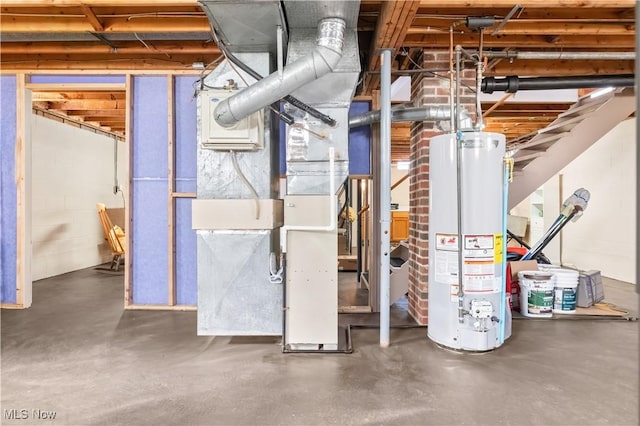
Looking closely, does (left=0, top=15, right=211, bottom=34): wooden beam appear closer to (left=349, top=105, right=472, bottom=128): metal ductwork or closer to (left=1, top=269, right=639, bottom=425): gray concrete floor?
(left=349, top=105, right=472, bottom=128): metal ductwork

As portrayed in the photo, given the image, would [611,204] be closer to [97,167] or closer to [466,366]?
[466,366]

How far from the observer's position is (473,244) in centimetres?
254

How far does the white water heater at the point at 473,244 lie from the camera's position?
2.54m

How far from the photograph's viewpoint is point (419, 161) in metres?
3.24

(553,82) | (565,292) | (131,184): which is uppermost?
(553,82)

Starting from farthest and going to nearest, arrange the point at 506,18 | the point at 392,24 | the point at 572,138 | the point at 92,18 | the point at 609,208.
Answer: the point at 609,208, the point at 572,138, the point at 92,18, the point at 506,18, the point at 392,24

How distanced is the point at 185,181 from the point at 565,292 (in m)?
4.02

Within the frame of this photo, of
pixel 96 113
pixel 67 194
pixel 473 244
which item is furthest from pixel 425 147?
pixel 67 194

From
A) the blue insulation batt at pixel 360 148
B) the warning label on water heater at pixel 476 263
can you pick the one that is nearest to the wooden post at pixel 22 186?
the blue insulation batt at pixel 360 148

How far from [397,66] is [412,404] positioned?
3125 mm

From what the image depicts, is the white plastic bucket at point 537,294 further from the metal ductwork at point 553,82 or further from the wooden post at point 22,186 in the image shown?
the wooden post at point 22,186

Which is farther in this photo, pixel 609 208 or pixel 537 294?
pixel 609 208

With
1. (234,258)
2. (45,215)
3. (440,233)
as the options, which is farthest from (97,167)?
(440,233)

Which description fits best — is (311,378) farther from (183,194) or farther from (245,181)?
(183,194)
